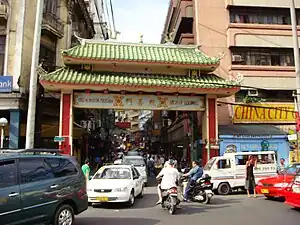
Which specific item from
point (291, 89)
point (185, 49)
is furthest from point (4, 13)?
point (291, 89)

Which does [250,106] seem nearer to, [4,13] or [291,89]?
[291,89]

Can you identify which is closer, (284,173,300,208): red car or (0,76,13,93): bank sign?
(284,173,300,208): red car

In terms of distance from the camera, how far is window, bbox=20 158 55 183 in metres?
6.94

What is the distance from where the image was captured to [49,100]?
2103 cm

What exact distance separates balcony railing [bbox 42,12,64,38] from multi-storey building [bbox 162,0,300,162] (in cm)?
957

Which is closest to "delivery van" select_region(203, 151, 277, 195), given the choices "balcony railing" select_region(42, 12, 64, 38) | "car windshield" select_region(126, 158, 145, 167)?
"car windshield" select_region(126, 158, 145, 167)

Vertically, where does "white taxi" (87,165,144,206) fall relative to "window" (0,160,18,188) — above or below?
below

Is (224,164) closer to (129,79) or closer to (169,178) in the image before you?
(169,178)

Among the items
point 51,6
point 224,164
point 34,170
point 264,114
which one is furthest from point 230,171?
point 51,6

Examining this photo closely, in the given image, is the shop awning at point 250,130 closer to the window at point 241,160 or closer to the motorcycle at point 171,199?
the window at point 241,160

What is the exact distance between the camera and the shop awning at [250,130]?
2123 cm

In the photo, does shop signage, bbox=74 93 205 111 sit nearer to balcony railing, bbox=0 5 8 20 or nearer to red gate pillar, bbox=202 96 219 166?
red gate pillar, bbox=202 96 219 166

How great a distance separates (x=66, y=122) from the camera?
18.0 meters

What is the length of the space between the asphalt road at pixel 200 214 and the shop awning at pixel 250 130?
28.4 feet
